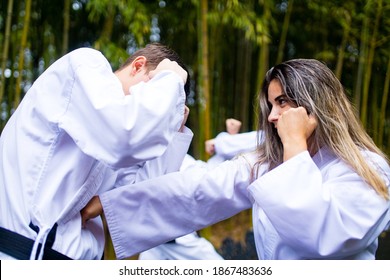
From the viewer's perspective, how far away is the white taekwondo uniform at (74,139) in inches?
44.7

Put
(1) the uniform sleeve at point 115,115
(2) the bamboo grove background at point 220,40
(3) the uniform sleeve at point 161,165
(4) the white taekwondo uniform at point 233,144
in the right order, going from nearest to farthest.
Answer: (1) the uniform sleeve at point 115,115
(3) the uniform sleeve at point 161,165
(4) the white taekwondo uniform at point 233,144
(2) the bamboo grove background at point 220,40

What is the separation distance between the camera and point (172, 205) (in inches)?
59.9

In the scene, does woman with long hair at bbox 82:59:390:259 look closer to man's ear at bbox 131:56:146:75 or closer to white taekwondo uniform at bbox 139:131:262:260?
man's ear at bbox 131:56:146:75

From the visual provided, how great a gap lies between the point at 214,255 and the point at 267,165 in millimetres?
1718

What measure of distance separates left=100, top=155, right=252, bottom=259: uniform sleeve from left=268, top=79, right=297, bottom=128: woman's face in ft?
0.73

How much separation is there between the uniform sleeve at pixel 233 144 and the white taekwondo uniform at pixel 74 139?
1745 millimetres

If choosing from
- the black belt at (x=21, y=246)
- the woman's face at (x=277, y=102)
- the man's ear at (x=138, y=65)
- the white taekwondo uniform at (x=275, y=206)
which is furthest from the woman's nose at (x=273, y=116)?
the black belt at (x=21, y=246)

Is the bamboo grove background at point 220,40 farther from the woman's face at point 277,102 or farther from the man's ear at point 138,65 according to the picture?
the man's ear at point 138,65

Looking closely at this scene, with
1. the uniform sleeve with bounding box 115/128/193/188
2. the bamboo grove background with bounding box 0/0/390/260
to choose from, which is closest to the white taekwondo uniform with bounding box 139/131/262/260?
the bamboo grove background with bounding box 0/0/390/260

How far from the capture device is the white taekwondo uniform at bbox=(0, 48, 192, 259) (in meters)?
1.14

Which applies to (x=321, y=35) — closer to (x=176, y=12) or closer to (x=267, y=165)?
(x=176, y=12)
